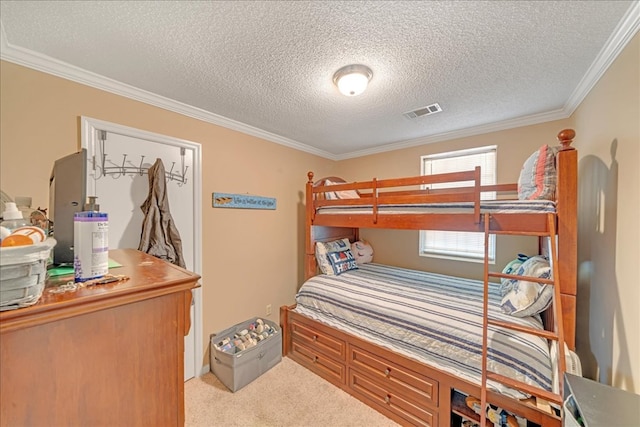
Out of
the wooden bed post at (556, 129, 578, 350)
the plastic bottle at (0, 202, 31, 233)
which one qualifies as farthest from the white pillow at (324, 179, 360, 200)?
the plastic bottle at (0, 202, 31, 233)

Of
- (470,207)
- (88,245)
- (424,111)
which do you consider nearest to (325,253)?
(470,207)

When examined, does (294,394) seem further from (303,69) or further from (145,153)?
(303,69)

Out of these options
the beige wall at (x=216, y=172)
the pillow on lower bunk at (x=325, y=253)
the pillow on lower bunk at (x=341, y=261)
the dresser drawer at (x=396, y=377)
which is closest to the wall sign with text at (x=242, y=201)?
the beige wall at (x=216, y=172)

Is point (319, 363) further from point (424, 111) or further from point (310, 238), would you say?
point (424, 111)

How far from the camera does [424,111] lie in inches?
87.2

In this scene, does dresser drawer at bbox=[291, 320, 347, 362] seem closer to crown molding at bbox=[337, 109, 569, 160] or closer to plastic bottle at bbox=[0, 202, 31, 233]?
plastic bottle at bbox=[0, 202, 31, 233]

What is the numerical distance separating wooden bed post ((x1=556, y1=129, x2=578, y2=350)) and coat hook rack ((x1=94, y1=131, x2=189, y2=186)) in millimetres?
2812

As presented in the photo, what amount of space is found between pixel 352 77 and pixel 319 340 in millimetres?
2230

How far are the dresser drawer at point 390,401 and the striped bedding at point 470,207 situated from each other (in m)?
1.40

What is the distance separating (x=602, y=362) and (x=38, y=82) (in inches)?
156

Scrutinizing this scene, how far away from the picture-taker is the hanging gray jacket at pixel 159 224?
1.84 metres

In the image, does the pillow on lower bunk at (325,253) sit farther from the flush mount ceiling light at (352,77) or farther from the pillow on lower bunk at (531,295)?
the flush mount ceiling light at (352,77)

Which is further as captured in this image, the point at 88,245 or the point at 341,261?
the point at 341,261

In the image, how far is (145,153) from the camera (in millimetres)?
1997
